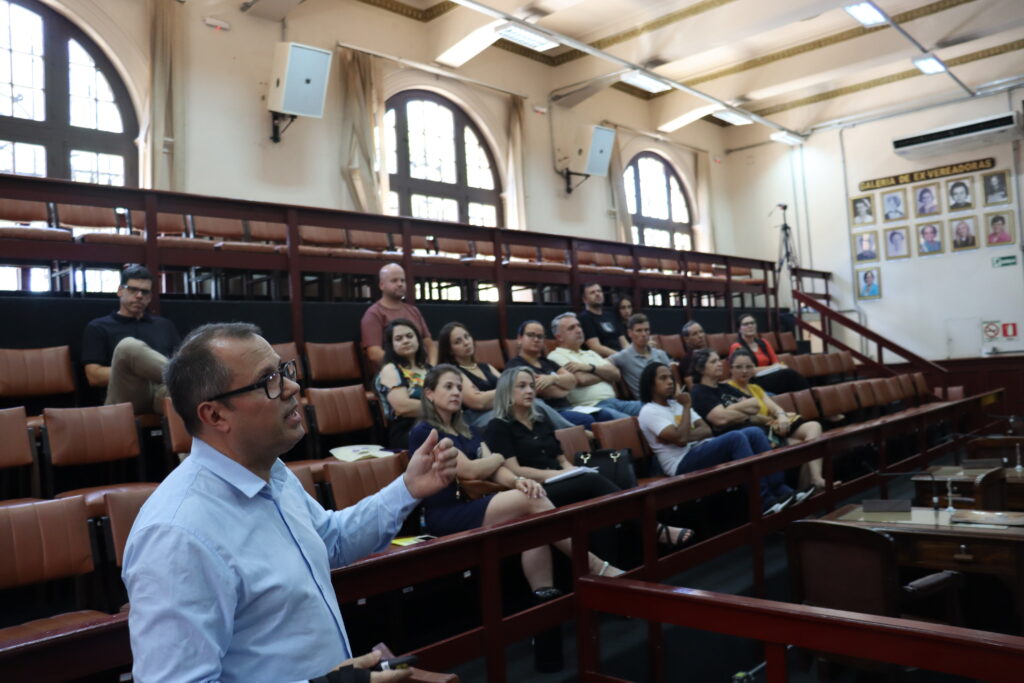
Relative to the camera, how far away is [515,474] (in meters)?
3.03

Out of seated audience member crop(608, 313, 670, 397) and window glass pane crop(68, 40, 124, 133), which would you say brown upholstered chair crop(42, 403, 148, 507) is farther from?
window glass pane crop(68, 40, 124, 133)

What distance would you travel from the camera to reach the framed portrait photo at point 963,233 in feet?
32.7

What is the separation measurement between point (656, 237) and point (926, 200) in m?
3.55

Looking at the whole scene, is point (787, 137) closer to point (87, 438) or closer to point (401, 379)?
point (401, 379)

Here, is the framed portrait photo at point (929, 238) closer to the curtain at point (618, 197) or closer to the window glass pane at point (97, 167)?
the curtain at point (618, 197)

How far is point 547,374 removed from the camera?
4410mm

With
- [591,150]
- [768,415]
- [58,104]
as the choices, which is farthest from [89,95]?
[768,415]

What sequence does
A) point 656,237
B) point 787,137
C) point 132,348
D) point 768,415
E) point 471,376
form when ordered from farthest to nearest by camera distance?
point 656,237 < point 787,137 < point 768,415 < point 471,376 < point 132,348

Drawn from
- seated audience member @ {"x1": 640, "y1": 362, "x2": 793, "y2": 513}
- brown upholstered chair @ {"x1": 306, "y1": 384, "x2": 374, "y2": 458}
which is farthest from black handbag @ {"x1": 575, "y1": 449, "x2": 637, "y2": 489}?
brown upholstered chair @ {"x1": 306, "y1": 384, "x2": 374, "y2": 458}

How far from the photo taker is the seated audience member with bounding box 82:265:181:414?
3467 mm

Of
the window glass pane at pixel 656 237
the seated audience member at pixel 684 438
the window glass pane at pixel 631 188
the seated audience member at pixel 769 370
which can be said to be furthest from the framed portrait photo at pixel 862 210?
the seated audience member at pixel 684 438

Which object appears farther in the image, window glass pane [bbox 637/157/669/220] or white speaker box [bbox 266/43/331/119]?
window glass pane [bbox 637/157/669/220]

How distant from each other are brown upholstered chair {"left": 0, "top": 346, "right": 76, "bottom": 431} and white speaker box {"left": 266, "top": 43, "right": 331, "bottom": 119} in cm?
367

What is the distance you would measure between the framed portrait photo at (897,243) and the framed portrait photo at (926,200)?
0.28m
